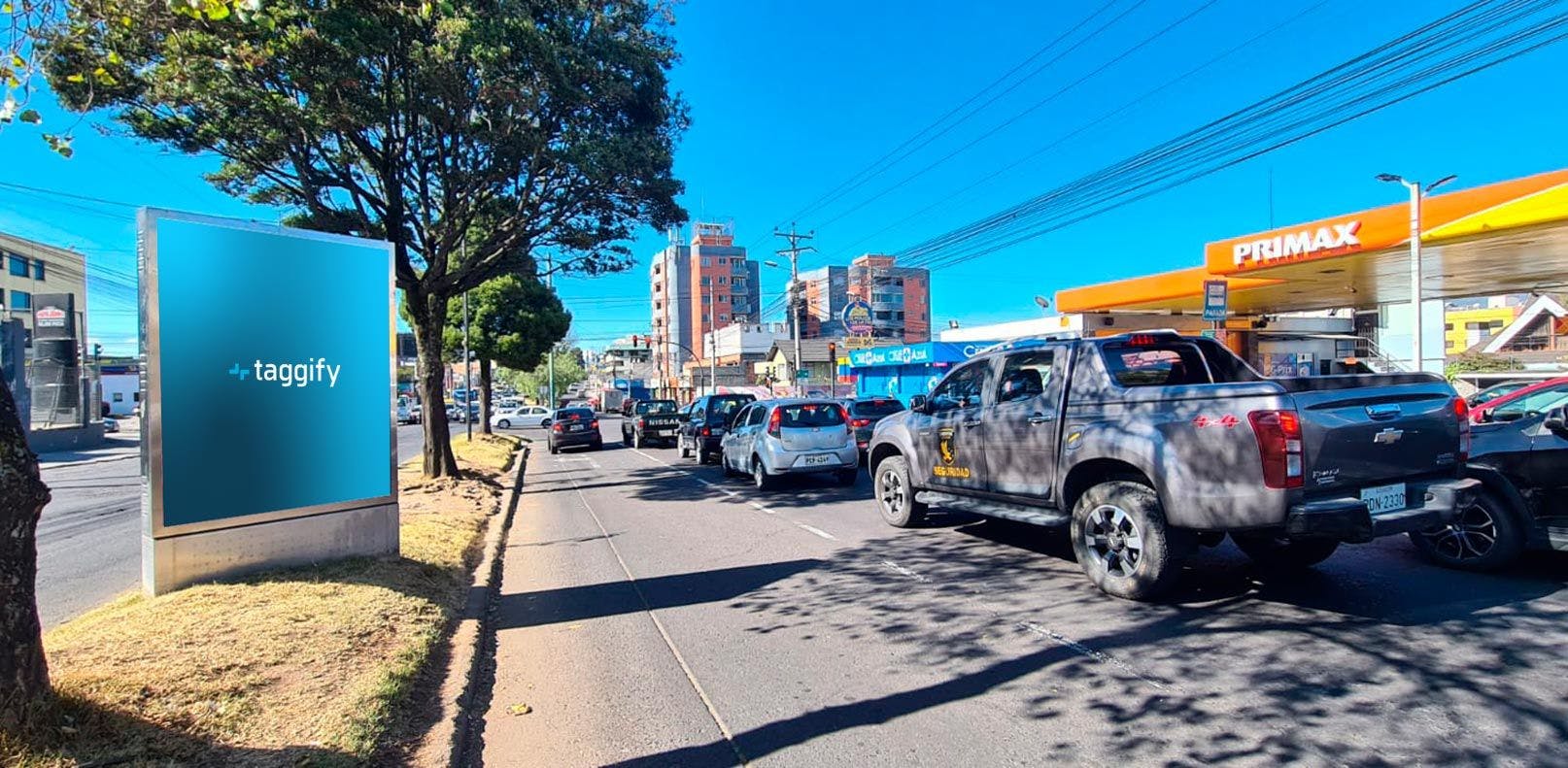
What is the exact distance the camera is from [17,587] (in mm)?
3242

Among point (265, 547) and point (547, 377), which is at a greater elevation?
point (547, 377)

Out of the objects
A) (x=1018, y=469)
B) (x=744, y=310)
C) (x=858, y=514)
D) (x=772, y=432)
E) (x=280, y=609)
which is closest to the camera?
(x=280, y=609)

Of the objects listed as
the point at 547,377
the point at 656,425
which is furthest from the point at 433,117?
the point at 547,377

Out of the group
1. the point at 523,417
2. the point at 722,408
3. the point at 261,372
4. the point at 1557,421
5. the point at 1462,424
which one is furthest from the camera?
the point at 523,417

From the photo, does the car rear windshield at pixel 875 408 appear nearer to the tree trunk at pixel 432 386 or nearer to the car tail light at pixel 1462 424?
the tree trunk at pixel 432 386

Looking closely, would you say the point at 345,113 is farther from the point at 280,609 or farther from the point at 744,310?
the point at 744,310

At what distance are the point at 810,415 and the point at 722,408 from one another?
6983 mm

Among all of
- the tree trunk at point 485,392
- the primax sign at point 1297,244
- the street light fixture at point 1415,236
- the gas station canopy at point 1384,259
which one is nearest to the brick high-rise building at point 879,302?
the tree trunk at point 485,392

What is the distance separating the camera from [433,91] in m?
11.6

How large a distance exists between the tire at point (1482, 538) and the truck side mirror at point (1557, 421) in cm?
60

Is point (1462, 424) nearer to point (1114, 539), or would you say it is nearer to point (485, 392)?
point (1114, 539)

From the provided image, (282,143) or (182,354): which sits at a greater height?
(282,143)

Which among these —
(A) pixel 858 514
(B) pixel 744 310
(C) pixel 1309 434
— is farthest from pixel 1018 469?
(B) pixel 744 310

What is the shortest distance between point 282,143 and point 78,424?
2650cm
